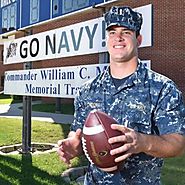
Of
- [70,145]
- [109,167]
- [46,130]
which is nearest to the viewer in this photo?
[109,167]

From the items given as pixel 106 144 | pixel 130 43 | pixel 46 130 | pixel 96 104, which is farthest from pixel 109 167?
pixel 46 130

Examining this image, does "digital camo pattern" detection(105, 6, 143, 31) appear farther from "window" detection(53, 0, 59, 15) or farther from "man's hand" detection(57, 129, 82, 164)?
"window" detection(53, 0, 59, 15)

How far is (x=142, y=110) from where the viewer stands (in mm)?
2609

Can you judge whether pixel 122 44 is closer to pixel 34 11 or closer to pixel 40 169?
pixel 40 169

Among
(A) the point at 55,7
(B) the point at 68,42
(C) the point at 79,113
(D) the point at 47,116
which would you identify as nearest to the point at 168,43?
(D) the point at 47,116

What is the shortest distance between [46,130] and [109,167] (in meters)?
9.50

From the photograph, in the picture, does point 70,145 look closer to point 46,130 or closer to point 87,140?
point 87,140

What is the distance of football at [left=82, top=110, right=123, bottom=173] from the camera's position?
8.14 feet

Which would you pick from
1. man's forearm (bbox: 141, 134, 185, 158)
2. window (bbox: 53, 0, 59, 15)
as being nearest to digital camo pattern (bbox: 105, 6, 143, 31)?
man's forearm (bbox: 141, 134, 185, 158)

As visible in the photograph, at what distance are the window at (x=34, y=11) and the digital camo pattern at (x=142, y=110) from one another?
16.9 feet

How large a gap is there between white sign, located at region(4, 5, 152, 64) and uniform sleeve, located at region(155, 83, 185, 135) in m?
2.15

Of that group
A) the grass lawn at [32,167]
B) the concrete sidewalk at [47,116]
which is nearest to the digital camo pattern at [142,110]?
the grass lawn at [32,167]

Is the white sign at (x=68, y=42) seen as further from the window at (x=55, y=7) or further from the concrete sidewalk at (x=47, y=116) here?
the concrete sidewalk at (x=47, y=116)

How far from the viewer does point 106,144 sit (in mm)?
2484
